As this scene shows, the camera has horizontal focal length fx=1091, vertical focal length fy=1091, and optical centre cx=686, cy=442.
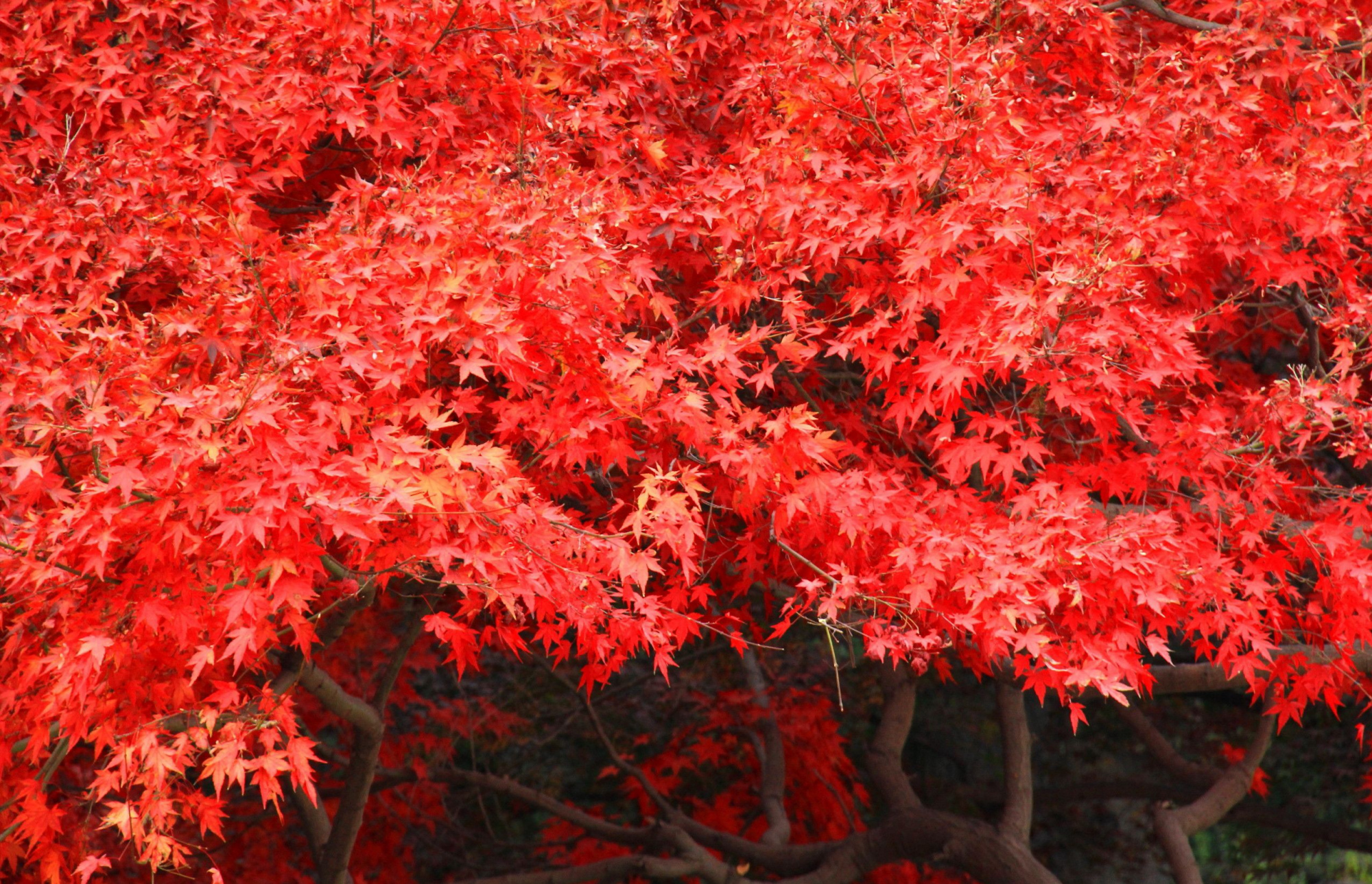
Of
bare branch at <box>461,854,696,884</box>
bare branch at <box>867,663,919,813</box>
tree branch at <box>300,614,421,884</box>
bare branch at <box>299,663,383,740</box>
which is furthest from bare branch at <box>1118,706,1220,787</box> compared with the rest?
bare branch at <box>299,663,383,740</box>

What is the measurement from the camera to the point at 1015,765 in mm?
6113

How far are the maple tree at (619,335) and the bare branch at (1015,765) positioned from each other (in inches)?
54.5

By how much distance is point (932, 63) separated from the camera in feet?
13.1

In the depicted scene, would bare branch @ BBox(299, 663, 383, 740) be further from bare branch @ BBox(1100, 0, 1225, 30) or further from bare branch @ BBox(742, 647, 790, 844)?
bare branch @ BBox(1100, 0, 1225, 30)

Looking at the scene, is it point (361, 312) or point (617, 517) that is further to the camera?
point (617, 517)

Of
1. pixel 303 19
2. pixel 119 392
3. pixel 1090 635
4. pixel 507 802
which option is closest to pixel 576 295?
pixel 119 392

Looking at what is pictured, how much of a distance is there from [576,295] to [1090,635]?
2.17 m

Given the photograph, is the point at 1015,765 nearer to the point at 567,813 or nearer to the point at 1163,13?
the point at 567,813

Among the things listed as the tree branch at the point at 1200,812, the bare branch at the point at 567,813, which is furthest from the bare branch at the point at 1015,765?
the bare branch at the point at 567,813

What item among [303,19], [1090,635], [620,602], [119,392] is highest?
[303,19]

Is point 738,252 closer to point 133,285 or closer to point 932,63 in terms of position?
point 932,63

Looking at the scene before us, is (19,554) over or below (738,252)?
below

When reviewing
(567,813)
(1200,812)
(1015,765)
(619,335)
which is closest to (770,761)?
(567,813)

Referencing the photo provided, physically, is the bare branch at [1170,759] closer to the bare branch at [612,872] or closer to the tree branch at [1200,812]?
the tree branch at [1200,812]
